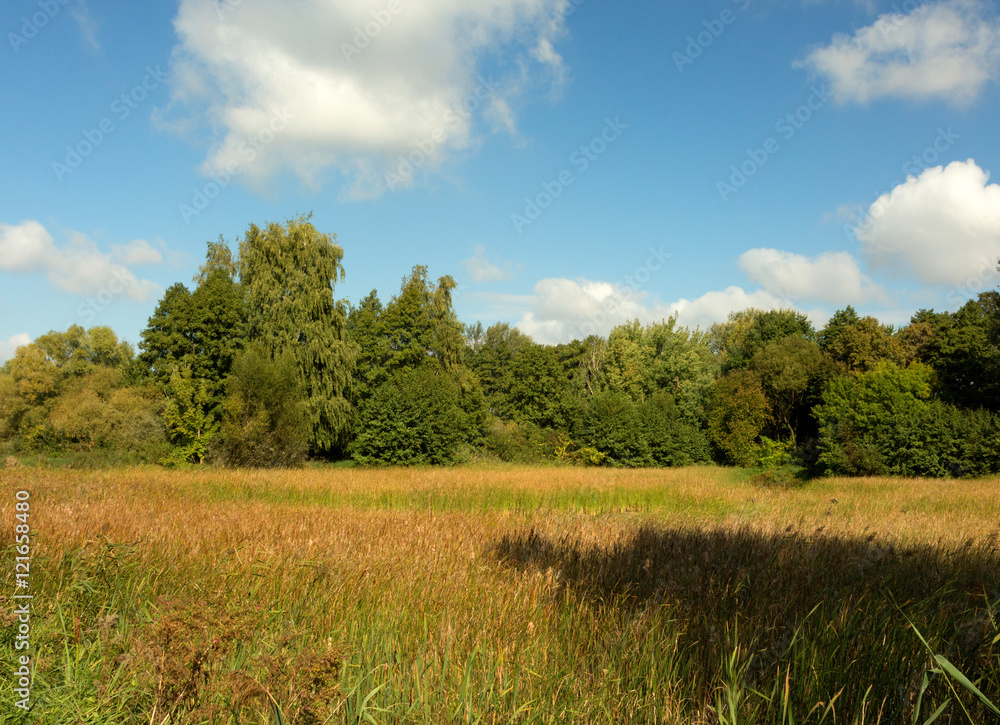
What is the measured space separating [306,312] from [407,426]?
8780 millimetres

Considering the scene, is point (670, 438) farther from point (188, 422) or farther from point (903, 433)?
point (188, 422)

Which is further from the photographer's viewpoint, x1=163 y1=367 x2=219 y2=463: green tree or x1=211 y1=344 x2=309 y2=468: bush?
x1=163 y1=367 x2=219 y2=463: green tree

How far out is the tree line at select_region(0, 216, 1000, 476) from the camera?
28.2 metres

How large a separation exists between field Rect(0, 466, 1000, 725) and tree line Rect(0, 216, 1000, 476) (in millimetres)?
23254

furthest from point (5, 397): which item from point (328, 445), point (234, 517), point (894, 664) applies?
point (894, 664)

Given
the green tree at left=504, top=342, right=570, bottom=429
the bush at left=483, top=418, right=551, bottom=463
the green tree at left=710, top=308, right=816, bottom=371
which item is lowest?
the bush at left=483, top=418, right=551, bottom=463

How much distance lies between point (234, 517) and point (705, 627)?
565cm

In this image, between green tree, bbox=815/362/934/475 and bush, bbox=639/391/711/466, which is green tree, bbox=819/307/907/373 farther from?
bush, bbox=639/391/711/466

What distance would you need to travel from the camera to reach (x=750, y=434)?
3894cm

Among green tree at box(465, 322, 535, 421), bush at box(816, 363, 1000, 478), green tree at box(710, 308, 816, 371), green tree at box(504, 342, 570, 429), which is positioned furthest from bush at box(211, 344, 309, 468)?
green tree at box(710, 308, 816, 371)

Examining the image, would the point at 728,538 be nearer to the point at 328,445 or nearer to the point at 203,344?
the point at 328,445

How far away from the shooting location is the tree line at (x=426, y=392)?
28172 mm

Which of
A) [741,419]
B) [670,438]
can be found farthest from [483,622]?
[741,419]

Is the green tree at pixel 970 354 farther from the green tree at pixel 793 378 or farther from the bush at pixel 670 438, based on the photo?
the bush at pixel 670 438
